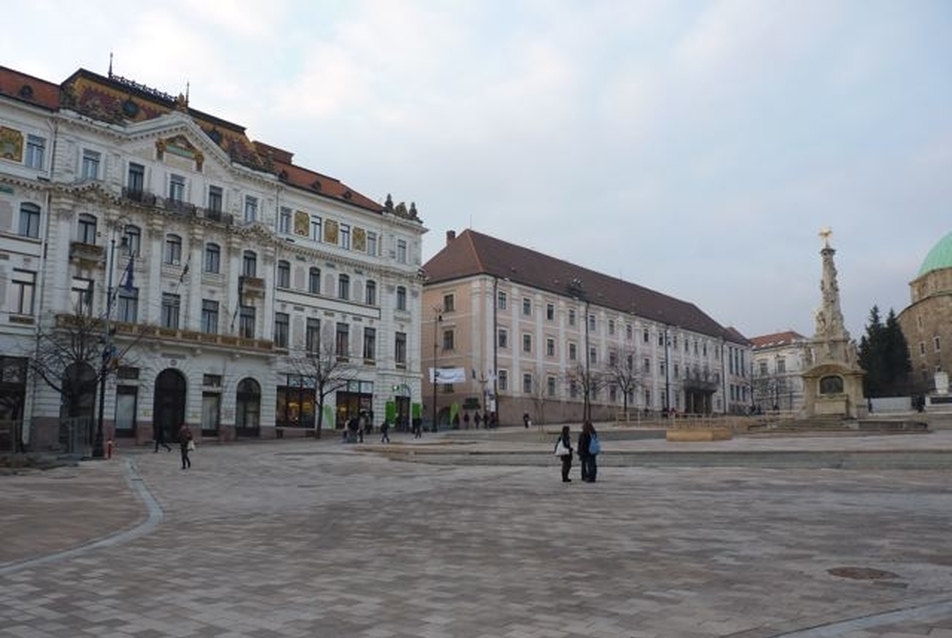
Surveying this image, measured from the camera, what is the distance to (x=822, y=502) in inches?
590

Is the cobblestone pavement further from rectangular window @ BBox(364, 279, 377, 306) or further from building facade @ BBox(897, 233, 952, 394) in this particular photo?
building facade @ BBox(897, 233, 952, 394)

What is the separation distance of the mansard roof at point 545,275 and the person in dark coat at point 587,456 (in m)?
48.9

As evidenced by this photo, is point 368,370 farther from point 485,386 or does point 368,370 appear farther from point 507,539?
point 507,539

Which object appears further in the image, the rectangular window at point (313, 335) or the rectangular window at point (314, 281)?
the rectangular window at point (314, 281)

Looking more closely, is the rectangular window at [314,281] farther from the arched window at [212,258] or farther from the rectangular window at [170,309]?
the rectangular window at [170,309]

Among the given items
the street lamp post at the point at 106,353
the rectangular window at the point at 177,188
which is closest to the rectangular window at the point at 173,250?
the rectangular window at the point at 177,188

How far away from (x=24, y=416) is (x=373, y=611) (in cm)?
4098

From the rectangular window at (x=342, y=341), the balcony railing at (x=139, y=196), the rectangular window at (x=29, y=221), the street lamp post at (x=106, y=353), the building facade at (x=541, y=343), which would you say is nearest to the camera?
the street lamp post at (x=106, y=353)

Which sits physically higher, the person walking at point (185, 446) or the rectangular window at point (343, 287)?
the rectangular window at point (343, 287)

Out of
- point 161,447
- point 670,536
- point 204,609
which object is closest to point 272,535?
point 204,609

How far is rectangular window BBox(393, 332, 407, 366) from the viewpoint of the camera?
61.8 m

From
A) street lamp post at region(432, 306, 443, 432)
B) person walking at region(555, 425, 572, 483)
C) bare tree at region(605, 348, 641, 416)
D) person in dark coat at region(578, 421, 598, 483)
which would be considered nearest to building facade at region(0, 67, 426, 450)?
street lamp post at region(432, 306, 443, 432)

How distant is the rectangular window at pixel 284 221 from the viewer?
55.2 m

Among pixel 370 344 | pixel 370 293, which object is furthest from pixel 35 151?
pixel 370 344
